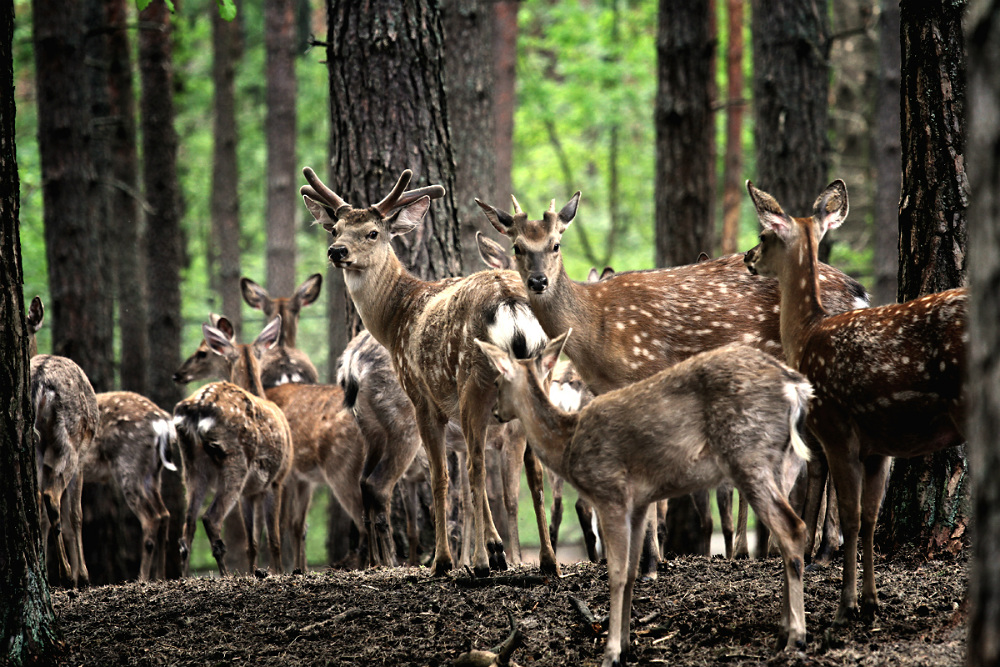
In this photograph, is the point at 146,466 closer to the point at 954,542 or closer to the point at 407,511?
the point at 407,511

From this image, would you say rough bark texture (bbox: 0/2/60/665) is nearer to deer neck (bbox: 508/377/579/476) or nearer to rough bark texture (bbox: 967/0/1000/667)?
deer neck (bbox: 508/377/579/476)

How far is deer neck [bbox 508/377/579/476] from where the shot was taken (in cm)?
457

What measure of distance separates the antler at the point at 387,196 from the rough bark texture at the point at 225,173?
387 inches

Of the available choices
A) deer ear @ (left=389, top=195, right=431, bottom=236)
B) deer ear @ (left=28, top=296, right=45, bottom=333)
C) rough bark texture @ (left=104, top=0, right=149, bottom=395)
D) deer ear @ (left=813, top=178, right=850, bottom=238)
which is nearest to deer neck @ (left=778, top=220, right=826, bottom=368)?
deer ear @ (left=813, top=178, right=850, bottom=238)

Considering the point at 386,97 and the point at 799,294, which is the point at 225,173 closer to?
the point at 386,97

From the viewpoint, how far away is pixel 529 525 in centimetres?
2139

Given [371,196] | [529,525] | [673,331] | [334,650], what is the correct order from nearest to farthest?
[334,650] → [673,331] → [371,196] → [529,525]

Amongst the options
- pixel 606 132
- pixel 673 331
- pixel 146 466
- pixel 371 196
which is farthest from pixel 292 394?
pixel 606 132

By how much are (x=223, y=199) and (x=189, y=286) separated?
5.64 m

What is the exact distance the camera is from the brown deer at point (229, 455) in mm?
8445

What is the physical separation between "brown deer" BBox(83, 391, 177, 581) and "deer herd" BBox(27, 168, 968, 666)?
0.07 ft

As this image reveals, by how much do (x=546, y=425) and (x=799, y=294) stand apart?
187 cm

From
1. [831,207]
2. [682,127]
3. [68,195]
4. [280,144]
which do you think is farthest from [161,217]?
[831,207]

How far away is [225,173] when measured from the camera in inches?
693
